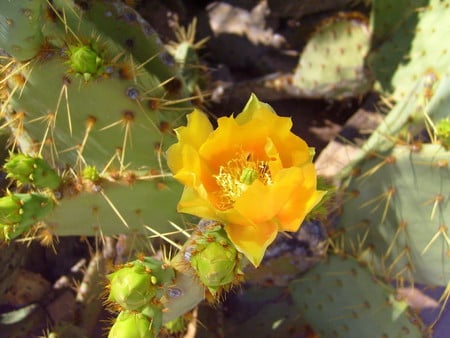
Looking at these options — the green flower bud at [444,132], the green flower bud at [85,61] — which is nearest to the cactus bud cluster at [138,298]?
the green flower bud at [85,61]

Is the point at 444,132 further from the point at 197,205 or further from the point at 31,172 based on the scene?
the point at 31,172

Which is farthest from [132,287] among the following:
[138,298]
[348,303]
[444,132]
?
[348,303]

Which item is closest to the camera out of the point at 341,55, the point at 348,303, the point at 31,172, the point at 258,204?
the point at 258,204

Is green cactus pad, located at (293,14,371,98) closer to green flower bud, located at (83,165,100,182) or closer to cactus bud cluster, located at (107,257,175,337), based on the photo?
green flower bud, located at (83,165,100,182)

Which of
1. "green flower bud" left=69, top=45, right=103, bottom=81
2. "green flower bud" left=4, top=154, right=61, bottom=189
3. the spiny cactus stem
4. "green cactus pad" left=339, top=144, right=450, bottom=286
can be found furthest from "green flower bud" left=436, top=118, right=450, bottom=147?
"green flower bud" left=4, top=154, right=61, bottom=189

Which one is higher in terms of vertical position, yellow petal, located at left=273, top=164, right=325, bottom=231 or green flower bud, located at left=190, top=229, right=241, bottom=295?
yellow petal, located at left=273, top=164, right=325, bottom=231

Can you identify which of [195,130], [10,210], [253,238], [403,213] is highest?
[195,130]

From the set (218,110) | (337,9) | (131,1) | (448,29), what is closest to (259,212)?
(131,1)

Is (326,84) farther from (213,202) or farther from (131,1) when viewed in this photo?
(213,202)

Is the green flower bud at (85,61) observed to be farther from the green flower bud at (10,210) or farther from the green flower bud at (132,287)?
the green flower bud at (132,287)
